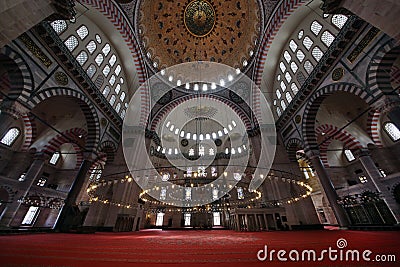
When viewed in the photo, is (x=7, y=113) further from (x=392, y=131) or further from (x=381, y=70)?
(x=392, y=131)

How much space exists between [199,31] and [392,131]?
17.3m

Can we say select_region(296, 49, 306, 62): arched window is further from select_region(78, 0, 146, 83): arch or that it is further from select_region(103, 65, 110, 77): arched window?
select_region(103, 65, 110, 77): arched window

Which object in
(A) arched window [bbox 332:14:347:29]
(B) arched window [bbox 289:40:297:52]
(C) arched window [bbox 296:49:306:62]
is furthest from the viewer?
(B) arched window [bbox 289:40:297:52]

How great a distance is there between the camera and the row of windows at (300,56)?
31.8 feet

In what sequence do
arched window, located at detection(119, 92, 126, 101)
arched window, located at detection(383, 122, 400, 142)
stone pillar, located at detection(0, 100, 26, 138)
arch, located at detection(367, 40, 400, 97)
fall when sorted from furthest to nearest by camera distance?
arched window, located at detection(119, 92, 126, 101), arched window, located at detection(383, 122, 400, 142), arch, located at detection(367, 40, 400, 97), stone pillar, located at detection(0, 100, 26, 138)

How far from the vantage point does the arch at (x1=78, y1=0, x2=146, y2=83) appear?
10.8 metres

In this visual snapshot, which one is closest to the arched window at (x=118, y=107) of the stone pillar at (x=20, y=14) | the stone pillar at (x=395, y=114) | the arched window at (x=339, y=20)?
the stone pillar at (x=20, y=14)

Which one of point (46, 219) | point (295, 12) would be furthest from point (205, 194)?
point (295, 12)

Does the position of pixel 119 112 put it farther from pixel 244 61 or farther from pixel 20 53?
pixel 244 61

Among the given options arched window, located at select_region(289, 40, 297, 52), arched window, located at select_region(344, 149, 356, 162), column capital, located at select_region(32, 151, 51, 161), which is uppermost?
arched window, located at select_region(289, 40, 297, 52)

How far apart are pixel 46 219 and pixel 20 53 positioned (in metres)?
15.7

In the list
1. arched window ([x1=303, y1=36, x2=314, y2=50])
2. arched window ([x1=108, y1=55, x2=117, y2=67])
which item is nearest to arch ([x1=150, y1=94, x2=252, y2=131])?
arched window ([x1=108, y1=55, x2=117, y2=67])

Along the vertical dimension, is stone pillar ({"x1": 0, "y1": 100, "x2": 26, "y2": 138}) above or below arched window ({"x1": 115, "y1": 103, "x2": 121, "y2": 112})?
below

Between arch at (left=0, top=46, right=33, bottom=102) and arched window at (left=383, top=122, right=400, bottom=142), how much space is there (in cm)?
2067
